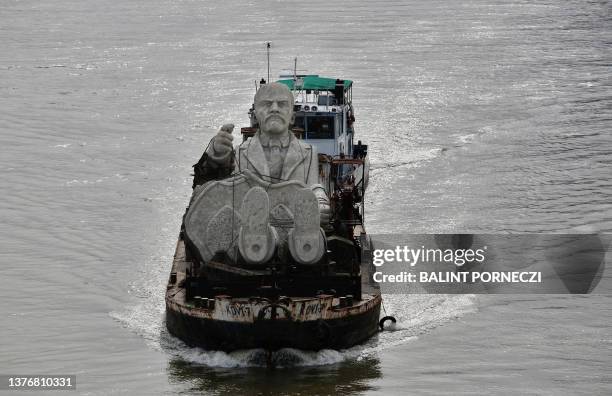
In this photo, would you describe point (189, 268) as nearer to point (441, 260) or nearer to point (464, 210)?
point (441, 260)

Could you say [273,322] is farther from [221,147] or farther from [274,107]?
[221,147]

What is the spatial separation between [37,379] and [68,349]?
2270mm

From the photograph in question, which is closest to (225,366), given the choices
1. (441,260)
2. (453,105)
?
(441,260)

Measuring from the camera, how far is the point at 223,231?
3419 cm

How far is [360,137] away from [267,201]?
24818 mm

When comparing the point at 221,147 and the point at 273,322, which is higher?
the point at 221,147

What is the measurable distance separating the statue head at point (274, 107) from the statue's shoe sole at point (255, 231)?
92.4 inches

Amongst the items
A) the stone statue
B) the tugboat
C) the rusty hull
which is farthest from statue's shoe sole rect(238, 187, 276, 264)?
the rusty hull

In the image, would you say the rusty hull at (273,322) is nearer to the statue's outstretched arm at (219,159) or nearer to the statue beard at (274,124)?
the statue beard at (274,124)

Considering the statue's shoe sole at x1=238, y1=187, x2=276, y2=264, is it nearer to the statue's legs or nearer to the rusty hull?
the statue's legs

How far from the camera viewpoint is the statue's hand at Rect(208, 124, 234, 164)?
3747 cm

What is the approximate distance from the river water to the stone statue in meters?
2.59

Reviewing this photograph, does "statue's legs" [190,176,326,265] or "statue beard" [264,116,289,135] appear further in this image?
"statue beard" [264,116,289,135]

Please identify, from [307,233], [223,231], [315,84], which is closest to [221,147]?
[223,231]
